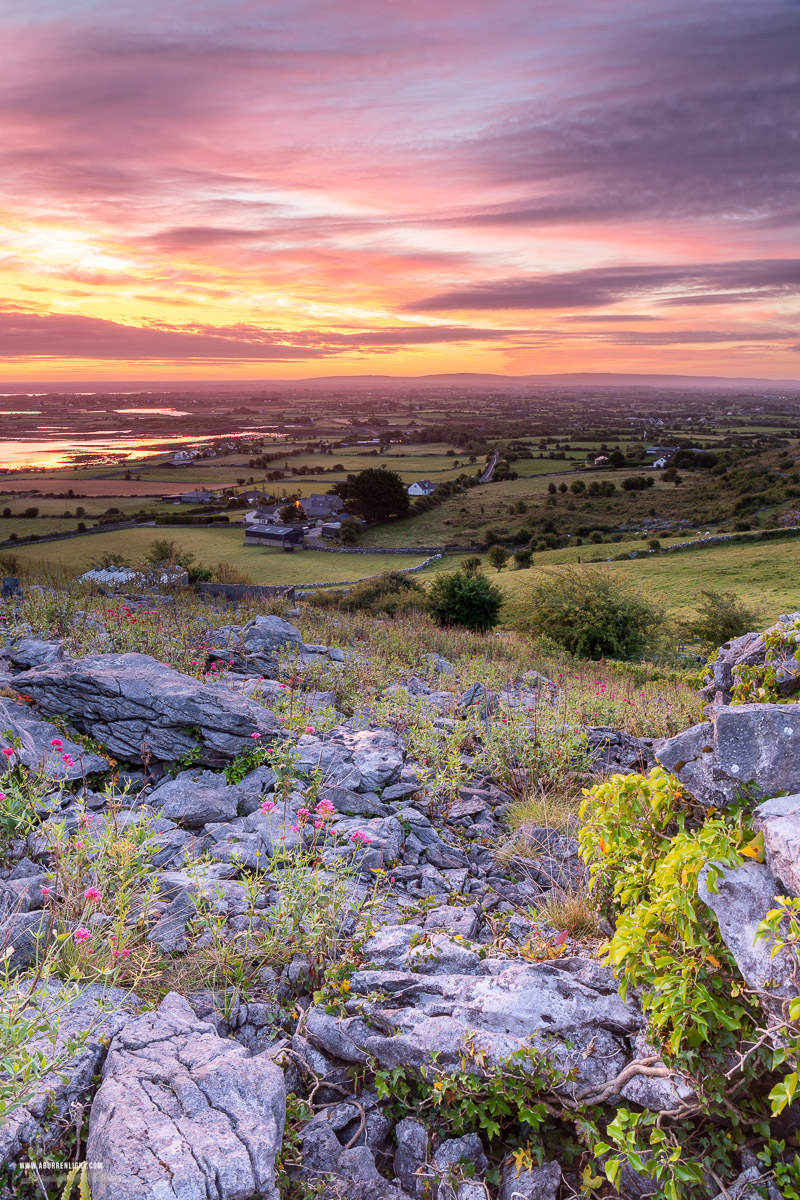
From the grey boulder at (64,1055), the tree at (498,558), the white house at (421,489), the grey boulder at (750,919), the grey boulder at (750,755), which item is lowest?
the tree at (498,558)

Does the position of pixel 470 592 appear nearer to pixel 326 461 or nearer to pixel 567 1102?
pixel 567 1102

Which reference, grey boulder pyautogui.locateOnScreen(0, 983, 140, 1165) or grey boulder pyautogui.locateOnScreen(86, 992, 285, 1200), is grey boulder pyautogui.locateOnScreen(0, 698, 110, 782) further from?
grey boulder pyautogui.locateOnScreen(86, 992, 285, 1200)

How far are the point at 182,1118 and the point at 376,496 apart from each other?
78789 millimetres

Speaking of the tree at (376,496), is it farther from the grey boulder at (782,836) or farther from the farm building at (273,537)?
the grey boulder at (782,836)

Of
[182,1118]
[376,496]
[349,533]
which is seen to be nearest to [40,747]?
[182,1118]

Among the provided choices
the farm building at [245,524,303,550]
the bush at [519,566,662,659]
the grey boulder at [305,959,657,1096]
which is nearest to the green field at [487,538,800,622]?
the bush at [519,566,662,659]

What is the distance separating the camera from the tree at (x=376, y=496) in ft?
263

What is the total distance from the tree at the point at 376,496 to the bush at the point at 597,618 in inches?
2178

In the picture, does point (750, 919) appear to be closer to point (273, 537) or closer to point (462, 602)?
point (462, 602)

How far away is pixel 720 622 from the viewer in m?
26.8

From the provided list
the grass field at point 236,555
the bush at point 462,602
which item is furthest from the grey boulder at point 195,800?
the grass field at point 236,555

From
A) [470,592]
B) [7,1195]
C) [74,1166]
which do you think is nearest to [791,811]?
[74,1166]

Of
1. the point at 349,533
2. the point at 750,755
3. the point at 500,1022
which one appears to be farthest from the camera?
the point at 349,533

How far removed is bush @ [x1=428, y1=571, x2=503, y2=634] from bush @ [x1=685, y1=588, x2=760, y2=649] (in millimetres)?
8904
